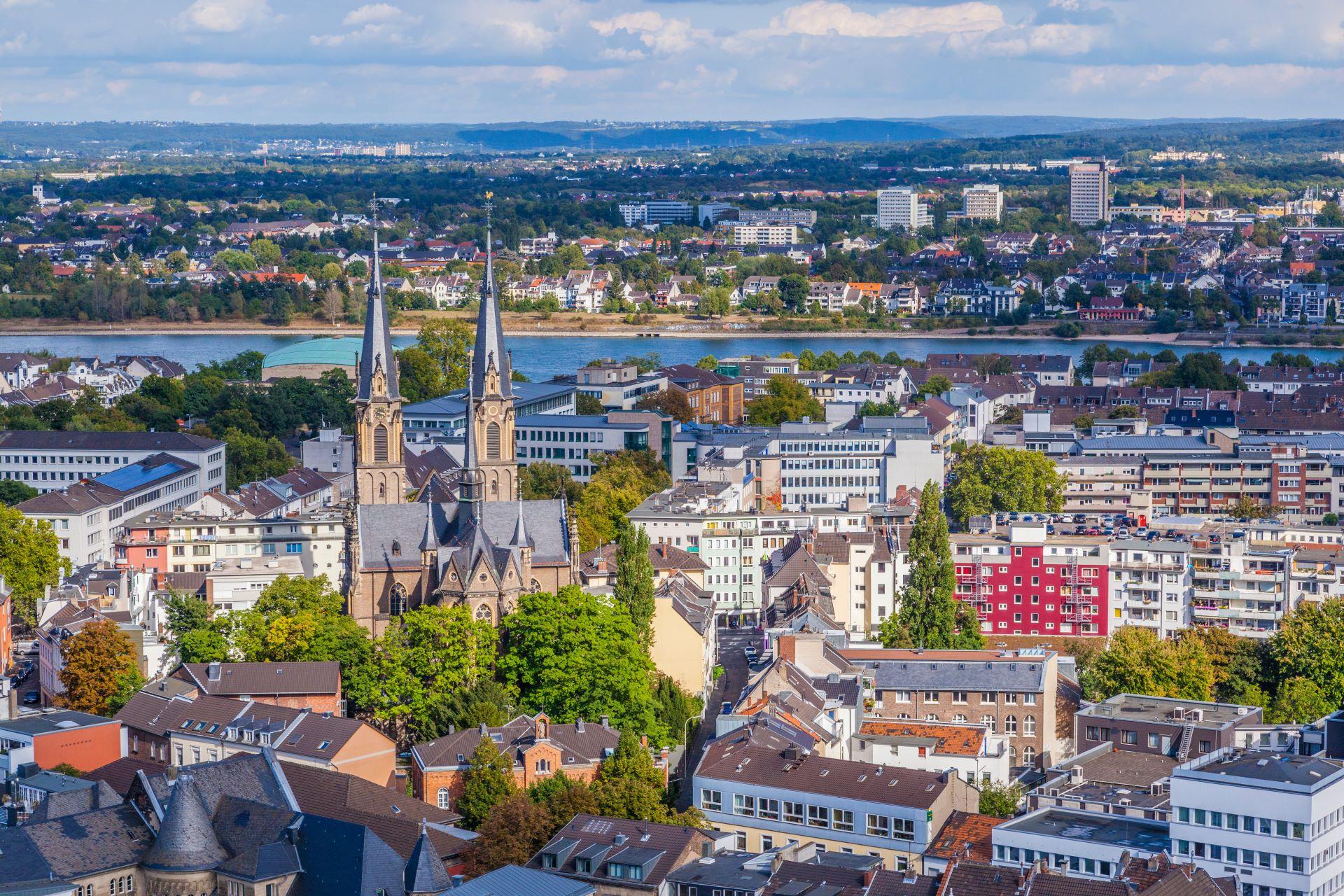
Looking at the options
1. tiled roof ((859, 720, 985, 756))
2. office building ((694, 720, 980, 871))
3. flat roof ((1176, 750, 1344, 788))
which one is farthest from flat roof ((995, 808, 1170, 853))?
tiled roof ((859, 720, 985, 756))

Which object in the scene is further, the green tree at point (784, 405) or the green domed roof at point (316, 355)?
the green domed roof at point (316, 355)

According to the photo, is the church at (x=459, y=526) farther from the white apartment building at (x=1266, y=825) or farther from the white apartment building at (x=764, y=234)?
the white apartment building at (x=764, y=234)

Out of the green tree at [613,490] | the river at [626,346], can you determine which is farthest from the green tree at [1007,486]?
the river at [626,346]

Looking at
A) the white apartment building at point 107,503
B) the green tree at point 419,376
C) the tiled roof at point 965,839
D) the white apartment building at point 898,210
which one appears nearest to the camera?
the tiled roof at point 965,839

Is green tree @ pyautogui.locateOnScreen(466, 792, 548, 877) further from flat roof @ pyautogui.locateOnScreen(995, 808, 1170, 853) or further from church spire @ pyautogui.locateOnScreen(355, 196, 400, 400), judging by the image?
church spire @ pyautogui.locateOnScreen(355, 196, 400, 400)

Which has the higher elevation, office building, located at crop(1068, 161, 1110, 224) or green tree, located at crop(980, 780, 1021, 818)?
office building, located at crop(1068, 161, 1110, 224)

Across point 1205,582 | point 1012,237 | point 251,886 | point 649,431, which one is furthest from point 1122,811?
point 1012,237
